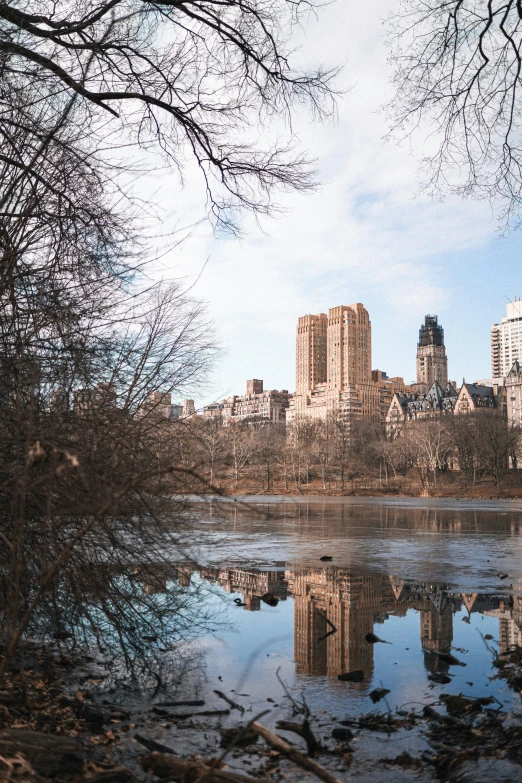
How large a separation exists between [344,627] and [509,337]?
201ft

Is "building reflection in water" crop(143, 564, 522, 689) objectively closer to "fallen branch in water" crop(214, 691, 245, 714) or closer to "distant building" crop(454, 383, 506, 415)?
"fallen branch in water" crop(214, 691, 245, 714)

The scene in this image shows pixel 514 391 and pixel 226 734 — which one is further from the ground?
pixel 514 391

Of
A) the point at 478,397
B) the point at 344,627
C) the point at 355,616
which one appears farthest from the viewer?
the point at 478,397

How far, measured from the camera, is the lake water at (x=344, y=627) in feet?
18.6

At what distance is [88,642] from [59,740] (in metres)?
3.74

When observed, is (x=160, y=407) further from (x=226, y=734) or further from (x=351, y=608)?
(x=351, y=608)

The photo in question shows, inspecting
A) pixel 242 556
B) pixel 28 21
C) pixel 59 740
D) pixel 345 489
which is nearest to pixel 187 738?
pixel 59 740

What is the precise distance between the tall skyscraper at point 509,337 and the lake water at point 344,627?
135 inches

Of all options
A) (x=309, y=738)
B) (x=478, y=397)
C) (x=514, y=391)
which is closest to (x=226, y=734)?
(x=309, y=738)

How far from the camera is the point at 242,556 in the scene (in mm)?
15023

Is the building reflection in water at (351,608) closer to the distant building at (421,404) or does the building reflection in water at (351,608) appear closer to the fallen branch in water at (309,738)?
the fallen branch in water at (309,738)

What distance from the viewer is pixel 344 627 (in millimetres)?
8414

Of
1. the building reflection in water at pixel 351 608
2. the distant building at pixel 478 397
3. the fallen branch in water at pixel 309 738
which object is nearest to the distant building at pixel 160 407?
the building reflection in water at pixel 351 608

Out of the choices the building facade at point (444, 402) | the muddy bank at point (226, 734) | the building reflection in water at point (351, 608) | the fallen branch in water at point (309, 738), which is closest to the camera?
the muddy bank at point (226, 734)
